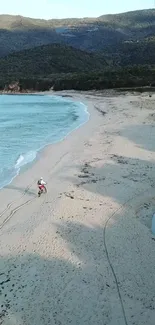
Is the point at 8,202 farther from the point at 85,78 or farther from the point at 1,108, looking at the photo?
the point at 85,78

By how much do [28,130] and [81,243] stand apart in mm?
21455

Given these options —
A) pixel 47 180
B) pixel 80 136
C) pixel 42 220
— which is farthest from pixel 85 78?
pixel 42 220

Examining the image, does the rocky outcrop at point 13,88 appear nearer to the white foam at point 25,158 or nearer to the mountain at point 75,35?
the white foam at point 25,158

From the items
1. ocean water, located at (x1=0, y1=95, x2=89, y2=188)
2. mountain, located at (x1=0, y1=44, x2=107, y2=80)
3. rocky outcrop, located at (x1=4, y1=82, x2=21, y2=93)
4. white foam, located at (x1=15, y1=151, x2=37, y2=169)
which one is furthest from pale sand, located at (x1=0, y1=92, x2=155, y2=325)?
mountain, located at (x1=0, y1=44, x2=107, y2=80)

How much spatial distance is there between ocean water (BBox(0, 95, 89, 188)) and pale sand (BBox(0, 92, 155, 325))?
1481 millimetres

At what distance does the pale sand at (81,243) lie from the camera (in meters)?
8.74

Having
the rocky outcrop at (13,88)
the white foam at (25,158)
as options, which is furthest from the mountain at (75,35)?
the white foam at (25,158)

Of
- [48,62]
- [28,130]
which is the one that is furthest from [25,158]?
[48,62]

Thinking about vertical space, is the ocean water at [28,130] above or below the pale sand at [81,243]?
below

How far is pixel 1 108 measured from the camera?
51.4 metres

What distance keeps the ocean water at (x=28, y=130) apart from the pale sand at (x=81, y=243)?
1.48 metres

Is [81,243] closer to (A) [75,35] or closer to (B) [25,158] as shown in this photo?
(B) [25,158]

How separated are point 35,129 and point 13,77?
55.8 metres

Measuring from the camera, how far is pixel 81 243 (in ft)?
37.1
